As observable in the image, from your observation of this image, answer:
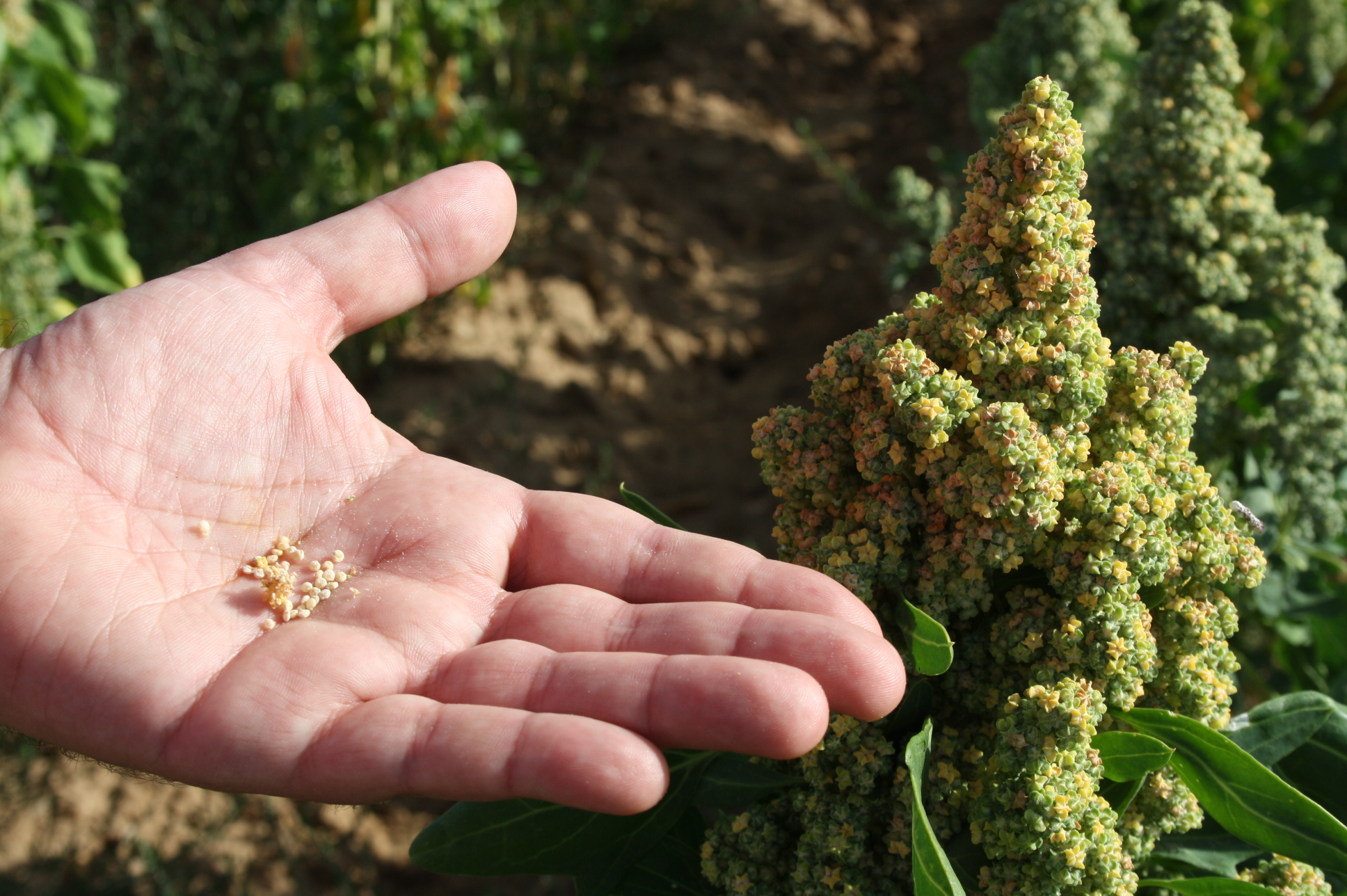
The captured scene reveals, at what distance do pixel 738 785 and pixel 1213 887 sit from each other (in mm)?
777

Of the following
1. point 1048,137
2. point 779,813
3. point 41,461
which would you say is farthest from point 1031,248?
point 41,461

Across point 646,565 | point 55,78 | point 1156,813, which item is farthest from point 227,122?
point 1156,813

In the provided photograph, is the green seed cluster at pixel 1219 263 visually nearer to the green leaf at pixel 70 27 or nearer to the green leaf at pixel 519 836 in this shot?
the green leaf at pixel 519 836

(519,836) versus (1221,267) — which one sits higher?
(1221,267)

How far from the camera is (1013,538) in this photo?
5.13 ft

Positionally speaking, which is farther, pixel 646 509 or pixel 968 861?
pixel 646 509

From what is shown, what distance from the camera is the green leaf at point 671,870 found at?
1807 millimetres

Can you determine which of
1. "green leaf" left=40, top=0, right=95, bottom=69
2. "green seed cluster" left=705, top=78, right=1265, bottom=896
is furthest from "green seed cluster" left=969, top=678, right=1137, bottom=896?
"green leaf" left=40, top=0, right=95, bottom=69

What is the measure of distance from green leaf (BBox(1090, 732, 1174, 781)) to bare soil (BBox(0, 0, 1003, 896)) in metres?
2.49

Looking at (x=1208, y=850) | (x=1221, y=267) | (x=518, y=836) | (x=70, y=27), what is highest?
(x=1221, y=267)

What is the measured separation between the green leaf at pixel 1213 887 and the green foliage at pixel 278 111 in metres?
4.17

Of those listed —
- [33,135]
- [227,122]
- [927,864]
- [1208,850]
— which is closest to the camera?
[927,864]

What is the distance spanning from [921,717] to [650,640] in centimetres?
49

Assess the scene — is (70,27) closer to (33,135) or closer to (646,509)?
(33,135)
